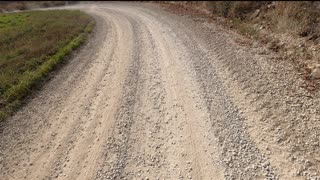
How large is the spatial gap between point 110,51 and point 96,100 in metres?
5.41

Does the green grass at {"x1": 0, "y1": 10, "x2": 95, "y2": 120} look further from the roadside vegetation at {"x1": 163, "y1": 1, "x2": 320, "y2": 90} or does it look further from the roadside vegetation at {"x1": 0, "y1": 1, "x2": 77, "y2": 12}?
the roadside vegetation at {"x1": 0, "y1": 1, "x2": 77, "y2": 12}

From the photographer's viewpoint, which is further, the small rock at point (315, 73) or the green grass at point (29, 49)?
the green grass at point (29, 49)

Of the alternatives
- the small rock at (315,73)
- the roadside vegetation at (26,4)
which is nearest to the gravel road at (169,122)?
the small rock at (315,73)

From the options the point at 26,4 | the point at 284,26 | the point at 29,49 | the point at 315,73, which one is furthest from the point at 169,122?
the point at 26,4

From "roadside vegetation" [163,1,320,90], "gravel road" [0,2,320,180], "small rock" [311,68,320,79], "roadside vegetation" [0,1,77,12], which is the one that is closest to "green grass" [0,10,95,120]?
"gravel road" [0,2,320,180]

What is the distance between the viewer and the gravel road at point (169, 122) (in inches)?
296

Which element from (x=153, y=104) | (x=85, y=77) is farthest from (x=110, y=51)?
(x=153, y=104)

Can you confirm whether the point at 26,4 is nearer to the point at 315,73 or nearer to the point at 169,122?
the point at 169,122

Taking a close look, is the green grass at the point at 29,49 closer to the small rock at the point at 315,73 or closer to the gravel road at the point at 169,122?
the gravel road at the point at 169,122

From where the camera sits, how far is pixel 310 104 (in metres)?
9.14

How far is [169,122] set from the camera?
916cm

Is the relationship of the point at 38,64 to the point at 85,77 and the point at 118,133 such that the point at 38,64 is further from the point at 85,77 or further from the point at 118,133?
the point at 118,133

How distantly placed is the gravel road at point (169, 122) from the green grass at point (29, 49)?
69cm

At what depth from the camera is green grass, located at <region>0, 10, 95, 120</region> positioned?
11519 mm
